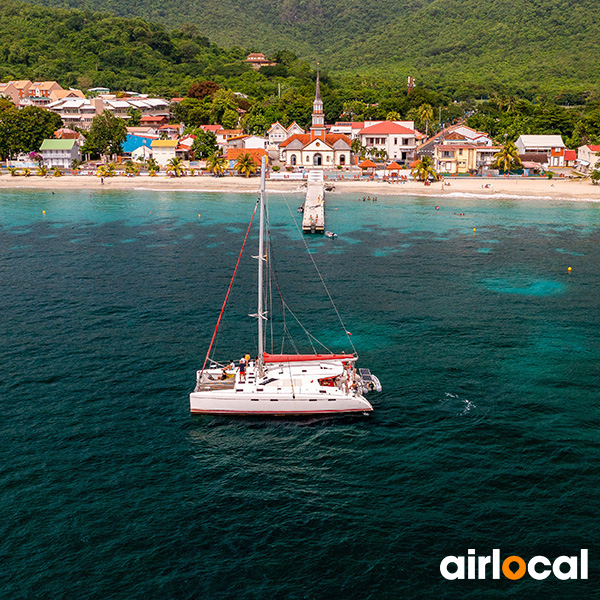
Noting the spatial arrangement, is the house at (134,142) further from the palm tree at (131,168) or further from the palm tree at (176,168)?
the palm tree at (176,168)

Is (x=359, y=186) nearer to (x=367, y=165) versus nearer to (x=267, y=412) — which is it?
(x=367, y=165)

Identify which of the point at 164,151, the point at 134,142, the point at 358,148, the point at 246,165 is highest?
the point at 134,142

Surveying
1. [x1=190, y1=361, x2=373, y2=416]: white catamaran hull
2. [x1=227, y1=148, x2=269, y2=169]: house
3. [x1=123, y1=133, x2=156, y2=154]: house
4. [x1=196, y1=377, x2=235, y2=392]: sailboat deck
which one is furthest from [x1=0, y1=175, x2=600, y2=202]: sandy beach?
[x1=196, y1=377, x2=235, y2=392]: sailboat deck

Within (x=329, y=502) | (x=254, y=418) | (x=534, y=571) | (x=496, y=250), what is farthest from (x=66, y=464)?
(x=496, y=250)

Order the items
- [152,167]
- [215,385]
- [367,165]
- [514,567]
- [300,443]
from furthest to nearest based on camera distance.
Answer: [367,165] → [152,167] → [215,385] → [300,443] → [514,567]

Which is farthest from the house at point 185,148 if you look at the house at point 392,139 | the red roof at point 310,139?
the house at point 392,139

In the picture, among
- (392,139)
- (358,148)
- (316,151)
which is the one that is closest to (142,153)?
(316,151)
